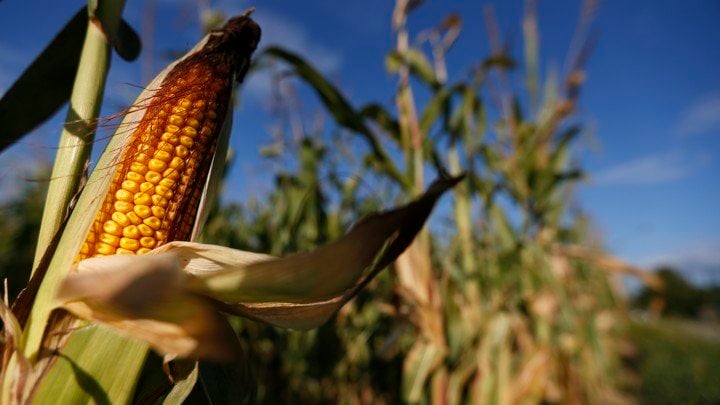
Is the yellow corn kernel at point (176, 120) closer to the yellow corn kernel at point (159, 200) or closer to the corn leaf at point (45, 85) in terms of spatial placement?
the yellow corn kernel at point (159, 200)

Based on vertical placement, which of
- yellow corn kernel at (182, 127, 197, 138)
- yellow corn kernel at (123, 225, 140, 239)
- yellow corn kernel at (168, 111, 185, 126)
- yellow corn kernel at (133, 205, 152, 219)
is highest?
yellow corn kernel at (168, 111, 185, 126)

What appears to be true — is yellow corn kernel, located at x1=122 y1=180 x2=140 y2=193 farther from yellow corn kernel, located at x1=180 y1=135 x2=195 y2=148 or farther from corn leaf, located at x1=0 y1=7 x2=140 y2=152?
corn leaf, located at x1=0 y1=7 x2=140 y2=152

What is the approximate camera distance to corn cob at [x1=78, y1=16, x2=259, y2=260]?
47 centimetres

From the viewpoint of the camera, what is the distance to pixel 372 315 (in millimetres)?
2041

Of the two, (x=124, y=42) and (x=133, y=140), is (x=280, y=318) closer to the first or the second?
(x=133, y=140)

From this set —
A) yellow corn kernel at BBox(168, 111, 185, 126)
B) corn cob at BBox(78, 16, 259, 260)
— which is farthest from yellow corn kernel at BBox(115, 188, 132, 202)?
yellow corn kernel at BBox(168, 111, 185, 126)

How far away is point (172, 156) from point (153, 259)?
19cm

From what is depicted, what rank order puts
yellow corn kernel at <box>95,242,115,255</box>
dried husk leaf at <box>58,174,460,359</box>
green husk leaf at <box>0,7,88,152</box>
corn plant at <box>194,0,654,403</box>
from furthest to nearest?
corn plant at <box>194,0,654,403</box>, green husk leaf at <box>0,7,88,152</box>, yellow corn kernel at <box>95,242,115,255</box>, dried husk leaf at <box>58,174,460,359</box>

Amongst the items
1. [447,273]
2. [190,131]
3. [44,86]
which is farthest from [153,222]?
[447,273]

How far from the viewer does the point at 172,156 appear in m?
0.49

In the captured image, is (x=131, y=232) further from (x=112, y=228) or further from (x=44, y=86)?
(x=44, y=86)

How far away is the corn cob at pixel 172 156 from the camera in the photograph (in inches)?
18.5

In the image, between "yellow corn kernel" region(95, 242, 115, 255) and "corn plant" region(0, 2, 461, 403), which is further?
"yellow corn kernel" region(95, 242, 115, 255)

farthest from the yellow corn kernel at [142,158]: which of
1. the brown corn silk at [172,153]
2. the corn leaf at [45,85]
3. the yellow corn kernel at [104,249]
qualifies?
the corn leaf at [45,85]
